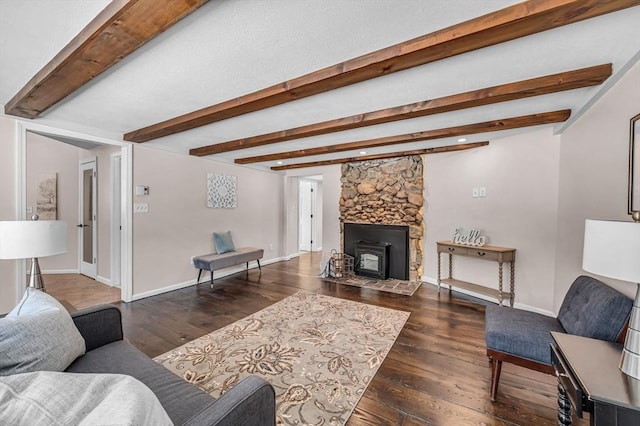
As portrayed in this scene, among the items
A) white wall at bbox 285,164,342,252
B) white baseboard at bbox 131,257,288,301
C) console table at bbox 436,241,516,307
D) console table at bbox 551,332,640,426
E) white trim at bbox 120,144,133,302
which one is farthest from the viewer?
white wall at bbox 285,164,342,252

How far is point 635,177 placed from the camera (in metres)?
1.69

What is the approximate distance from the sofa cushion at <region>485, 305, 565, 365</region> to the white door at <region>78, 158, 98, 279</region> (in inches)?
236

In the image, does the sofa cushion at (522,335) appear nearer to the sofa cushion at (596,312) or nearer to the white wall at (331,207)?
the sofa cushion at (596,312)

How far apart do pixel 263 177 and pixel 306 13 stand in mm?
4848

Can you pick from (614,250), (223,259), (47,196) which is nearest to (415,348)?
(614,250)

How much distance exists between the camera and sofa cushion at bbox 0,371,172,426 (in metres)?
0.57

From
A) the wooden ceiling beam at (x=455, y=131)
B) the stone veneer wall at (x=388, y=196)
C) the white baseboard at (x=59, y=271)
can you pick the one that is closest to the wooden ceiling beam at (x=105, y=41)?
the wooden ceiling beam at (x=455, y=131)

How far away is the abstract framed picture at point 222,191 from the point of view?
477 centimetres

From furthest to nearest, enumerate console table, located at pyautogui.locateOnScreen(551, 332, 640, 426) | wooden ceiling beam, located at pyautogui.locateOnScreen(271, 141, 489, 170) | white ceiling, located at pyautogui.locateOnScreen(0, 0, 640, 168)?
wooden ceiling beam, located at pyautogui.locateOnScreen(271, 141, 489, 170) → white ceiling, located at pyautogui.locateOnScreen(0, 0, 640, 168) → console table, located at pyautogui.locateOnScreen(551, 332, 640, 426)

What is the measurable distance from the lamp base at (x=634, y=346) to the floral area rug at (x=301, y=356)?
1.42m

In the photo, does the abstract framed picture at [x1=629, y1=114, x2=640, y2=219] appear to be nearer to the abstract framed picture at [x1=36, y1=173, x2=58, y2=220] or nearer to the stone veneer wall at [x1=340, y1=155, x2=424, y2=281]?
the stone veneer wall at [x1=340, y1=155, x2=424, y2=281]

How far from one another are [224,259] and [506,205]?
4.38 meters

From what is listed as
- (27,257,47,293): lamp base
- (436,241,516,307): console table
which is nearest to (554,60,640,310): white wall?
(436,241,516,307): console table

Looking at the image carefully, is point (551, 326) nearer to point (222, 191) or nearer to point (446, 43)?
point (446, 43)
